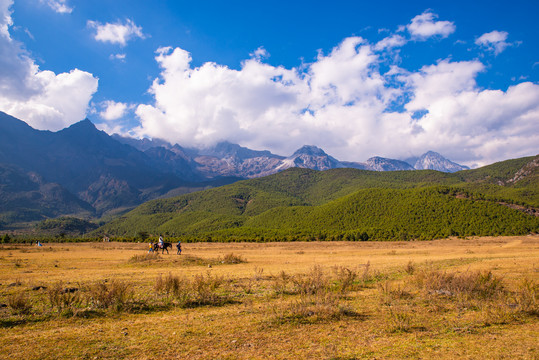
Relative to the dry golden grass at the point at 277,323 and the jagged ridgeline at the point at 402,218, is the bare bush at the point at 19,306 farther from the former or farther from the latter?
the jagged ridgeline at the point at 402,218

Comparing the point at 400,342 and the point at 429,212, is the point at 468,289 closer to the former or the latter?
the point at 400,342

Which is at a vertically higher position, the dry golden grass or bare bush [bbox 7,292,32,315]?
bare bush [bbox 7,292,32,315]

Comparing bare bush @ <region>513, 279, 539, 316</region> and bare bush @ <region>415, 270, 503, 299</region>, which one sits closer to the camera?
bare bush @ <region>513, 279, 539, 316</region>

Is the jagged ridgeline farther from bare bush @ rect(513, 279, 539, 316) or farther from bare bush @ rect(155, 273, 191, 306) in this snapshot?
bare bush @ rect(155, 273, 191, 306)

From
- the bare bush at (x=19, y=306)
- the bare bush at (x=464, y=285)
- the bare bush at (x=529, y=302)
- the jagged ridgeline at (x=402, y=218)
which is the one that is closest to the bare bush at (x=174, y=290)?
the bare bush at (x=19, y=306)

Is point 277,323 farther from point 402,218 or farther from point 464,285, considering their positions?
point 402,218

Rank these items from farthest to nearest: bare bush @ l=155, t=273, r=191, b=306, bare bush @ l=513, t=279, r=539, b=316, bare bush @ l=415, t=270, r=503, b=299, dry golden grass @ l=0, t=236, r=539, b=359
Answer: bare bush @ l=155, t=273, r=191, b=306, bare bush @ l=415, t=270, r=503, b=299, bare bush @ l=513, t=279, r=539, b=316, dry golden grass @ l=0, t=236, r=539, b=359

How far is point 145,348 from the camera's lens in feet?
22.7

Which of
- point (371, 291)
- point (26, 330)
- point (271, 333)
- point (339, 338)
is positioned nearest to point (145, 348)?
point (271, 333)

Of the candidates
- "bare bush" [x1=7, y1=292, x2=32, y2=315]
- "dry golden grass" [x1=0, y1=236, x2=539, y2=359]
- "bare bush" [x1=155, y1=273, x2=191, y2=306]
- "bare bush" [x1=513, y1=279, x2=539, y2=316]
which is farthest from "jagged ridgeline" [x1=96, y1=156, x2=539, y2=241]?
"bare bush" [x1=7, y1=292, x2=32, y2=315]

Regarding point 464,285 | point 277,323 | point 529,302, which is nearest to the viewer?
point 277,323

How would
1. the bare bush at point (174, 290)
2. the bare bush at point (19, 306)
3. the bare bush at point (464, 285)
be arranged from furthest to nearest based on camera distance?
the bare bush at point (174, 290) → the bare bush at point (464, 285) → the bare bush at point (19, 306)

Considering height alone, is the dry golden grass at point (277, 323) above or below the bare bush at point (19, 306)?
below

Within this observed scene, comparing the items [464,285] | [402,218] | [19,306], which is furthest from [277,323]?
[402,218]
